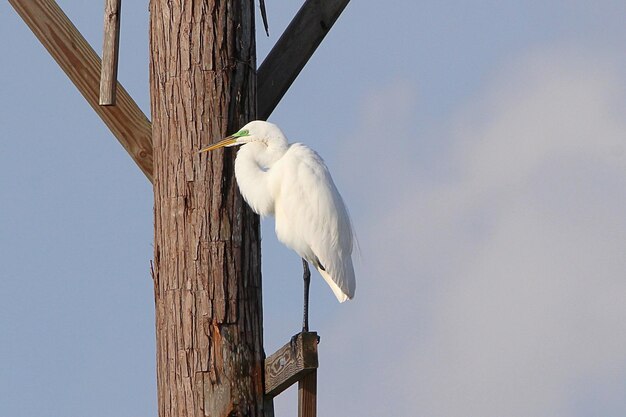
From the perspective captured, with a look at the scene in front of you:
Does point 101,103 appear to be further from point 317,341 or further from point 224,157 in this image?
point 317,341

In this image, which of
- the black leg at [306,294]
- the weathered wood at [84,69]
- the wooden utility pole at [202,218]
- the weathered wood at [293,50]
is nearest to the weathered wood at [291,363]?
the wooden utility pole at [202,218]

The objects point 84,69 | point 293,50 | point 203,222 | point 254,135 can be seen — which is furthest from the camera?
point 293,50

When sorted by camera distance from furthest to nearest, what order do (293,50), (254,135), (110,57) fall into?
(293,50) → (110,57) → (254,135)

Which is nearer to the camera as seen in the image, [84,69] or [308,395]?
[308,395]

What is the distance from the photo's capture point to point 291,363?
189 inches

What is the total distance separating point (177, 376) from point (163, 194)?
2.23ft

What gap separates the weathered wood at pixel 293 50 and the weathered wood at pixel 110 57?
0.59 meters

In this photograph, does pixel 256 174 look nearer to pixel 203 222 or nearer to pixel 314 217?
pixel 203 222

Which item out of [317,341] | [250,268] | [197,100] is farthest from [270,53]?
[317,341]

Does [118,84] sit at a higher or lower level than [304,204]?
higher

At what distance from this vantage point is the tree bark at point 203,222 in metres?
4.95

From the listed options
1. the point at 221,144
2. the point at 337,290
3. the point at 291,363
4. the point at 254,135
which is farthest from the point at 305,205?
the point at 291,363

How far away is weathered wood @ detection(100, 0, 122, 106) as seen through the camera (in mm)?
5246

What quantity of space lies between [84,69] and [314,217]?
1.10 m
